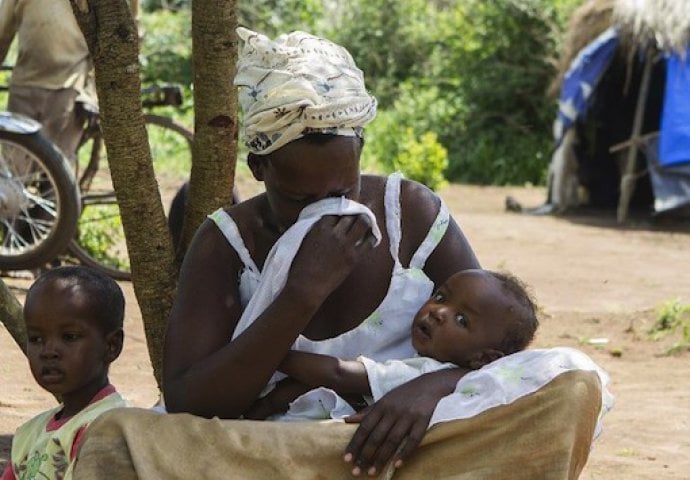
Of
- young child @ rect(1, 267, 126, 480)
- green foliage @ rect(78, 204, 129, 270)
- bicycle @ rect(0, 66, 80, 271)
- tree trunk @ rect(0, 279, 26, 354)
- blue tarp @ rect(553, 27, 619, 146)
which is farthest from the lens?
blue tarp @ rect(553, 27, 619, 146)

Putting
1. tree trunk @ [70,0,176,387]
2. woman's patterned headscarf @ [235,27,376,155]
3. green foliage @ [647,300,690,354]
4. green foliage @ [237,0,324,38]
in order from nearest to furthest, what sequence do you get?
1. woman's patterned headscarf @ [235,27,376,155]
2. tree trunk @ [70,0,176,387]
3. green foliage @ [647,300,690,354]
4. green foliage @ [237,0,324,38]

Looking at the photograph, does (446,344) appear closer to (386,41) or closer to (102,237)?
(102,237)

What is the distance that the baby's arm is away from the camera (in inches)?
102

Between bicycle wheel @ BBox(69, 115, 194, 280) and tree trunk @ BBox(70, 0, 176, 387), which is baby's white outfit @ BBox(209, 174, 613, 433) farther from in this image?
bicycle wheel @ BBox(69, 115, 194, 280)

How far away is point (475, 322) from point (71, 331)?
88cm

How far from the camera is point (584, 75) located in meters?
13.2

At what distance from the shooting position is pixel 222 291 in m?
2.70

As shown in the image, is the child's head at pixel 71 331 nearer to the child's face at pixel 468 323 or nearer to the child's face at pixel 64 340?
the child's face at pixel 64 340

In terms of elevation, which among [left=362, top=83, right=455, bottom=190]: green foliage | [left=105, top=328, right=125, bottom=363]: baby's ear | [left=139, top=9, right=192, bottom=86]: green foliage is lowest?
[left=362, top=83, right=455, bottom=190]: green foliage

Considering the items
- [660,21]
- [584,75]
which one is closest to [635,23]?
[660,21]

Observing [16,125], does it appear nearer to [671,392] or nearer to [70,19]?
[70,19]

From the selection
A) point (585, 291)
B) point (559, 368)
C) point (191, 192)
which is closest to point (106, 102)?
point (191, 192)

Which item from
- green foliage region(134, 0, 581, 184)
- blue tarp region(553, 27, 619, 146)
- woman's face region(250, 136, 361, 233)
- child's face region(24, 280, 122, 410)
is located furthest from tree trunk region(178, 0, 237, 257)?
green foliage region(134, 0, 581, 184)

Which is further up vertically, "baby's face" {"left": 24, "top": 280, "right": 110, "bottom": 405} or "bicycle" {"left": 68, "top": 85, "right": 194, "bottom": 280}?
"baby's face" {"left": 24, "top": 280, "right": 110, "bottom": 405}
